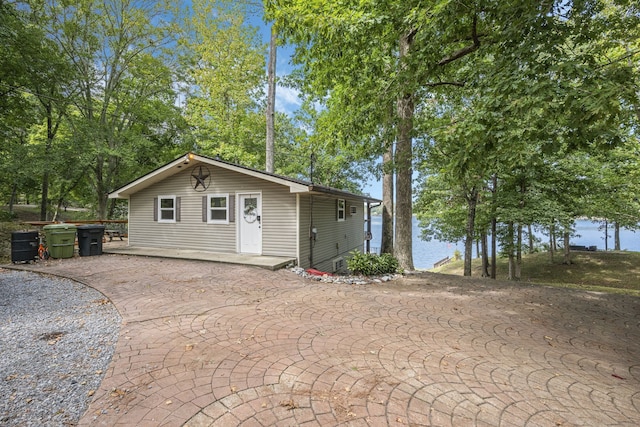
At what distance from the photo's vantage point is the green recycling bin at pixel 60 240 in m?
8.03

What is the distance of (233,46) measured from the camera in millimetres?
15430

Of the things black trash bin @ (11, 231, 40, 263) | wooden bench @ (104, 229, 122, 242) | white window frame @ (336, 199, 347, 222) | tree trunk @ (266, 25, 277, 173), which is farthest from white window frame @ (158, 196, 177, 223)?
white window frame @ (336, 199, 347, 222)

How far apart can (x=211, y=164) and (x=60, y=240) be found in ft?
15.3

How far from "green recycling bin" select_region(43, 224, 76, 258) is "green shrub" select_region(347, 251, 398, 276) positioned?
810cm

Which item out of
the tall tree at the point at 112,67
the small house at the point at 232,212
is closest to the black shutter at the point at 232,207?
the small house at the point at 232,212

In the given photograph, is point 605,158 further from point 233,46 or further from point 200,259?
point 233,46

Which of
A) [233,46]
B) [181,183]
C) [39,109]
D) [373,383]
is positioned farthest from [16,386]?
[39,109]

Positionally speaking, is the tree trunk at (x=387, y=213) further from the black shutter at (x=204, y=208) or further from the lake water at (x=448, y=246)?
the black shutter at (x=204, y=208)

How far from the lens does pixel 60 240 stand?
8117 millimetres

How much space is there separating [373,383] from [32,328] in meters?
4.14

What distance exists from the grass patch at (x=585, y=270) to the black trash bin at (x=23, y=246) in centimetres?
1765

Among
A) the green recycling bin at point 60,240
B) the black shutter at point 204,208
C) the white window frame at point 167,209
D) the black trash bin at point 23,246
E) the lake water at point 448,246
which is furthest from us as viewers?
the lake water at point 448,246

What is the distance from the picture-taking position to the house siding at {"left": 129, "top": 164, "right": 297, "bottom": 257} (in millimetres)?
8320

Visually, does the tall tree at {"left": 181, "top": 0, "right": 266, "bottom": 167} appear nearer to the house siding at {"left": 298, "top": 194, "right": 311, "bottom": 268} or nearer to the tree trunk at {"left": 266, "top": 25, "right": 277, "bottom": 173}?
the tree trunk at {"left": 266, "top": 25, "right": 277, "bottom": 173}
